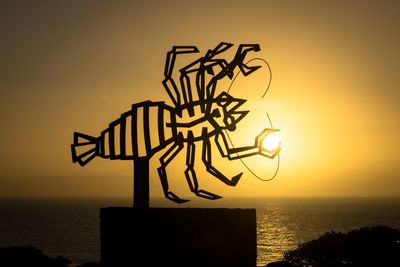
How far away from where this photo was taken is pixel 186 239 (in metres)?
10.7

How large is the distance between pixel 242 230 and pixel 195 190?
991 millimetres

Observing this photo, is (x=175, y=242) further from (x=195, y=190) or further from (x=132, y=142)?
(x=132, y=142)

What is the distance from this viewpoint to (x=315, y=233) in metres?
103

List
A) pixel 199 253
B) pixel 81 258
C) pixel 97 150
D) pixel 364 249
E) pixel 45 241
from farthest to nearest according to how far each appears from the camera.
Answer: pixel 45 241, pixel 81 258, pixel 364 249, pixel 97 150, pixel 199 253

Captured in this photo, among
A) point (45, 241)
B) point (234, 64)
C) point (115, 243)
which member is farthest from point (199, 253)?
point (45, 241)

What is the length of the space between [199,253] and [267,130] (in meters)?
2.29

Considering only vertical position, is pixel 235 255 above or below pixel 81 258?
above

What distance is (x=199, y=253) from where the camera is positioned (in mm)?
10602

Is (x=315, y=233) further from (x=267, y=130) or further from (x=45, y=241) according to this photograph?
(x=267, y=130)

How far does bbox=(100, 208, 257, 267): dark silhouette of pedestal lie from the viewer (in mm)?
10648

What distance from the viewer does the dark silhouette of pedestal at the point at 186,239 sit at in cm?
1065

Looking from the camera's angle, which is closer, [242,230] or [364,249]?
[242,230]

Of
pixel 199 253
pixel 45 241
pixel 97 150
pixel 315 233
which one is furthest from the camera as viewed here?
pixel 315 233

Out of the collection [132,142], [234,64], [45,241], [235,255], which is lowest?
[45,241]
